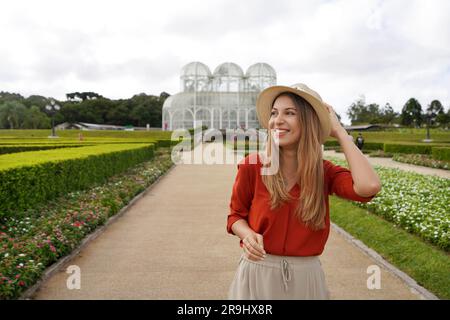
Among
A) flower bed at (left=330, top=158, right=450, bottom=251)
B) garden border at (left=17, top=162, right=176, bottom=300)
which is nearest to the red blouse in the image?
garden border at (left=17, top=162, right=176, bottom=300)

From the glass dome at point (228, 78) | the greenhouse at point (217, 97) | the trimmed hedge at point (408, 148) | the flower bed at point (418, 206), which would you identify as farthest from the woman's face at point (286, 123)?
the glass dome at point (228, 78)

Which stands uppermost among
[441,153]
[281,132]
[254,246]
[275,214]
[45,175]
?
[281,132]

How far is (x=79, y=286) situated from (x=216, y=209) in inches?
173

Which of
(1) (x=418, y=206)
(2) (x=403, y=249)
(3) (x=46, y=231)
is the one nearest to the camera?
(2) (x=403, y=249)

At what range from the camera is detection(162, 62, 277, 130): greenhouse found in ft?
160

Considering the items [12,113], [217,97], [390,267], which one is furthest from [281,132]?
[12,113]

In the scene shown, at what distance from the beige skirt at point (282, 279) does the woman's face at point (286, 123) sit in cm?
48

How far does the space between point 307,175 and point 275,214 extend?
0.67 ft

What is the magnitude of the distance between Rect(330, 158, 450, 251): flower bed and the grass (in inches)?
5.4

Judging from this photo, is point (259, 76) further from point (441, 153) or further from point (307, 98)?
point (307, 98)

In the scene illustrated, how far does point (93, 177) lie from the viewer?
997 centimetres

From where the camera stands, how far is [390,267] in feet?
15.4

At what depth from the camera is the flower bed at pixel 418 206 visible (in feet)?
18.7

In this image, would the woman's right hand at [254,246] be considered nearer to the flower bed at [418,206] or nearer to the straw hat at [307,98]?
the straw hat at [307,98]
